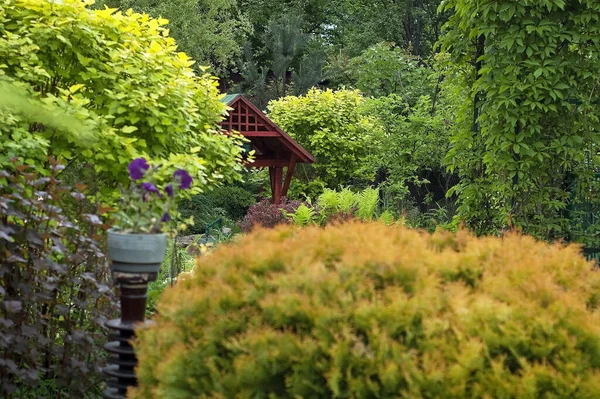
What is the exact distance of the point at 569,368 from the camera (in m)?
2.54

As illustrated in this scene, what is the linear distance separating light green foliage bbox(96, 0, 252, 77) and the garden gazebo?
795cm

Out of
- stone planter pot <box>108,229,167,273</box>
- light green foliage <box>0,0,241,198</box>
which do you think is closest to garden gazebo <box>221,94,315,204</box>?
light green foliage <box>0,0,241,198</box>

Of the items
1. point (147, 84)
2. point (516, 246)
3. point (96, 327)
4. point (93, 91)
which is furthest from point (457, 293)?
point (93, 91)

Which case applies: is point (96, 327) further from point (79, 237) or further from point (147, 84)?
point (147, 84)

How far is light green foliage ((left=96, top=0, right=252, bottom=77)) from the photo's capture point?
2480 centimetres

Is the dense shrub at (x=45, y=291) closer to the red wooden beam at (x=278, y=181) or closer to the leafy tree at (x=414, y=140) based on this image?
the leafy tree at (x=414, y=140)

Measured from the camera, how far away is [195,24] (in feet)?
85.1

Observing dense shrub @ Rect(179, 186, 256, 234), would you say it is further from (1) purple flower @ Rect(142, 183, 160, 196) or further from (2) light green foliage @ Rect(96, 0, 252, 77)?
(1) purple flower @ Rect(142, 183, 160, 196)

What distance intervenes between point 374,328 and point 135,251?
1317 mm

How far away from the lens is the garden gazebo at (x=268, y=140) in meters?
17.2

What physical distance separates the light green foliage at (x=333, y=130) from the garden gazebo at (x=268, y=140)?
0.82 meters

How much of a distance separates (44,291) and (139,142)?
1.65 metres

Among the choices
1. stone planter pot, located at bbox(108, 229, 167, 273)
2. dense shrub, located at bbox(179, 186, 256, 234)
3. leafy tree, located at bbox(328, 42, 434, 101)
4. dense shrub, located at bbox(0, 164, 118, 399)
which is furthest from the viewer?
dense shrub, located at bbox(179, 186, 256, 234)

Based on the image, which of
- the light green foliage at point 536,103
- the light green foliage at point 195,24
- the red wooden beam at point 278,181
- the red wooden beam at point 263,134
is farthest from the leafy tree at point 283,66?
the light green foliage at point 536,103
